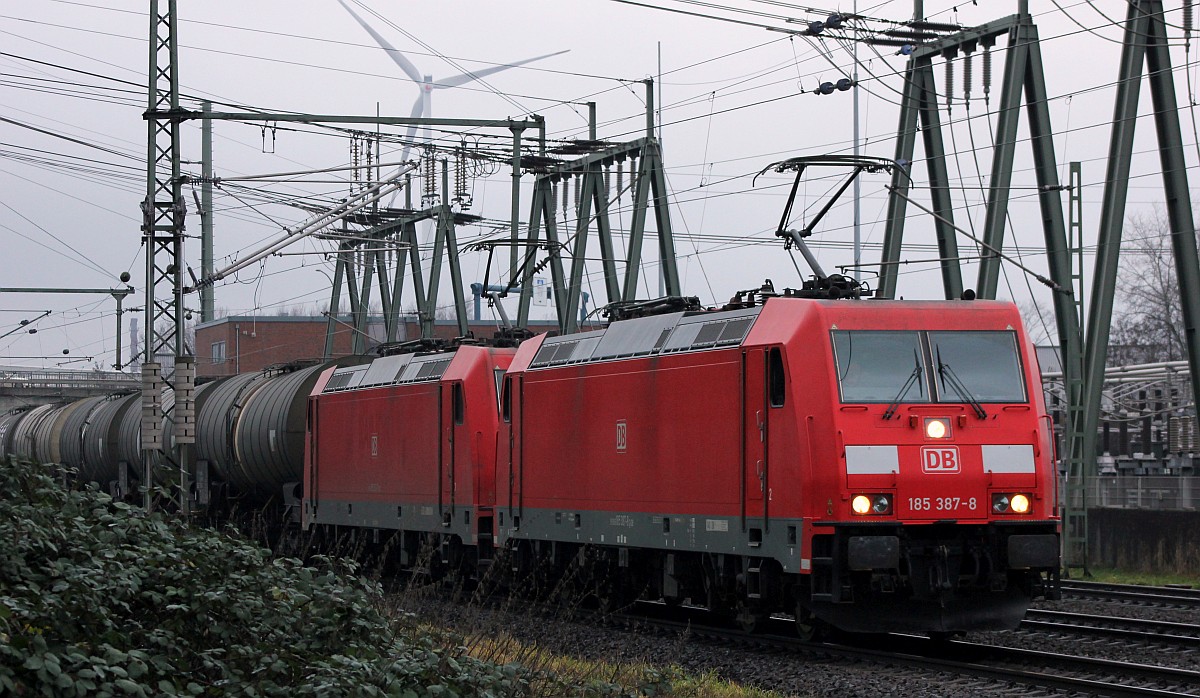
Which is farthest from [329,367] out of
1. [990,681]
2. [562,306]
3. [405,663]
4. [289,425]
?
[405,663]

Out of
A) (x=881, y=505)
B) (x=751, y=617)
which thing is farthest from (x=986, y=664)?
(x=751, y=617)

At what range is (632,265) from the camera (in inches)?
1400

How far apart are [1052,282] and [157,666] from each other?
66.2ft

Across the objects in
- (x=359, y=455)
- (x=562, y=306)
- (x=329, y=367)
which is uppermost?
(x=562, y=306)

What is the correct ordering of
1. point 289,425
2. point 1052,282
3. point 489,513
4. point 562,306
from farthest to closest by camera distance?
point 562,306
point 289,425
point 1052,282
point 489,513

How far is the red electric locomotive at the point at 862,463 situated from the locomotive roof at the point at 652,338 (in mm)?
36

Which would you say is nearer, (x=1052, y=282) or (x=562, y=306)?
(x=1052, y=282)

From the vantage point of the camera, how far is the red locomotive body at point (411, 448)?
21.2 m

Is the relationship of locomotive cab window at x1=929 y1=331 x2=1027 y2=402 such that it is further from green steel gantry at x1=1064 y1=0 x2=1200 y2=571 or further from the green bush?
Result: green steel gantry at x1=1064 y1=0 x2=1200 y2=571

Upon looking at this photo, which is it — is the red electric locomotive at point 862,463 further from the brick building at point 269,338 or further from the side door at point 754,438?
the brick building at point 269,338

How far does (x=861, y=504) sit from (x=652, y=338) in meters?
4.22

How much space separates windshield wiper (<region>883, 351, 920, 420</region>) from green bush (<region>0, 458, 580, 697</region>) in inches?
196

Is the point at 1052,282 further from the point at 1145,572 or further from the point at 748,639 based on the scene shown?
the point at 748,639

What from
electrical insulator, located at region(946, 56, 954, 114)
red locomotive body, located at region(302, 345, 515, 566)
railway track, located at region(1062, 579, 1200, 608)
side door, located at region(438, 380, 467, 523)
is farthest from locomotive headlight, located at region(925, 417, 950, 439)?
electrical insulator, located at region(946, 56, 954, 114)
